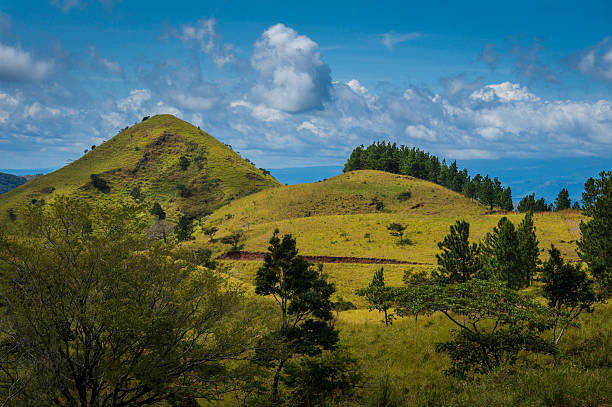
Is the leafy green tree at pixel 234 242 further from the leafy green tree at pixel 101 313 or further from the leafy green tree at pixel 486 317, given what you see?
the leafy green tree at pixel 486 317

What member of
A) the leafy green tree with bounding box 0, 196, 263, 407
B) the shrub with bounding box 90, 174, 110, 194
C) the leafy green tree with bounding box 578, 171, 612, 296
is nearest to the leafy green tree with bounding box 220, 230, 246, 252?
the leafy green tree with bounding box 0, 196, 263, 407

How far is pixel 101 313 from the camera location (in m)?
11.3

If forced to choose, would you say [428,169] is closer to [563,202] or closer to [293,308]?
[563,202]

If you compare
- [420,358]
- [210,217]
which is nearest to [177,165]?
[210,217]

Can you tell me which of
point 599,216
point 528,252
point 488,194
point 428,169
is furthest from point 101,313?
point 428,169

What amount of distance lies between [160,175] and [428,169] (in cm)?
12204

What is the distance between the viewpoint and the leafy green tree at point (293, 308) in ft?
49.5

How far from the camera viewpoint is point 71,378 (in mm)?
11336

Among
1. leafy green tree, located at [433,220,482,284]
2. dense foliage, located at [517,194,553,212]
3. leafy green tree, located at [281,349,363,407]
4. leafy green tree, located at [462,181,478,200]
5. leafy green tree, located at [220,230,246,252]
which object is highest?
leafy green tree, located at [462,181,478,200]

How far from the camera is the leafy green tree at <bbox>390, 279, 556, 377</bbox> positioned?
35.9 ft

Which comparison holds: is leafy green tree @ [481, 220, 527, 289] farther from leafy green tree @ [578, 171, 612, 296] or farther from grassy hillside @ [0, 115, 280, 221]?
grassy hillside @ [0, 115, 280, 221]

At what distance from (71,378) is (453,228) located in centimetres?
3150

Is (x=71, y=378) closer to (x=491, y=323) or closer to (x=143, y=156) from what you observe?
(x=491, y=323)

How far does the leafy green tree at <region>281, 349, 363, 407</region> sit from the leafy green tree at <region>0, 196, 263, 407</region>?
8.69ft
